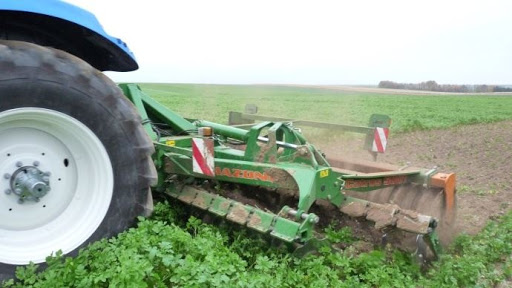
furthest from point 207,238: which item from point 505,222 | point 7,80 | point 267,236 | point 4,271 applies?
point 505,222

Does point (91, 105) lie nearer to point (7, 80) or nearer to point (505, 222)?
point (7, 80)

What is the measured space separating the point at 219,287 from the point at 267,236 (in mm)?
805

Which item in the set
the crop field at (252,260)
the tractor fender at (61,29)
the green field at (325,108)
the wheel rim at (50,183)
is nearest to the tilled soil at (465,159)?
the crop field at (252,260)

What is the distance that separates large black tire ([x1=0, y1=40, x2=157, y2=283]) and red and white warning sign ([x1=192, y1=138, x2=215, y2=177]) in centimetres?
52

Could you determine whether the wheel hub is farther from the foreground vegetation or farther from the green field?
the green field

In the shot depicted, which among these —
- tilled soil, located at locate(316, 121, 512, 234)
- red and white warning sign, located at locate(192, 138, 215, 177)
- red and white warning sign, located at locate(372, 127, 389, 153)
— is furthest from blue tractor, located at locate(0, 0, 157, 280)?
red and white warning sign, located at locate(372, 127, 389, 153)

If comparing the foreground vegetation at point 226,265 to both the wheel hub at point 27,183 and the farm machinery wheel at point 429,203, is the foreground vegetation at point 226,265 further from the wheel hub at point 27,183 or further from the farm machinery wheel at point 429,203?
the wheel hub at point 27,183

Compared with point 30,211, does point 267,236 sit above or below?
below

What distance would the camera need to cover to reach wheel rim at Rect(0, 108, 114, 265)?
2588 mm

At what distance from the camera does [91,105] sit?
261 centimetres

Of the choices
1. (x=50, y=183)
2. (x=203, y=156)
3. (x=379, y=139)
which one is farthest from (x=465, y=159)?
(x=50, y=183)

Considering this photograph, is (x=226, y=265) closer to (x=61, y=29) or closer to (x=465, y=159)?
(x=61, y=29)

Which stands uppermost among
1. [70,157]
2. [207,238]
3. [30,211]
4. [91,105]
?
[91,105]

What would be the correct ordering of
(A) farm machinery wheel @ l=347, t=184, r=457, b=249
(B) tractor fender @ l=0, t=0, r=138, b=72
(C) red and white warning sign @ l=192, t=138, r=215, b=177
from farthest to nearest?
→ 1. (A) farm machinery wheel @ l=347, t=184, r=457, b=249
2. (C) red and white warning sign @ l=192, t=138, r=215, b=177
3. (B) tractor fender @ l=0, t=0, r=138, b=72
